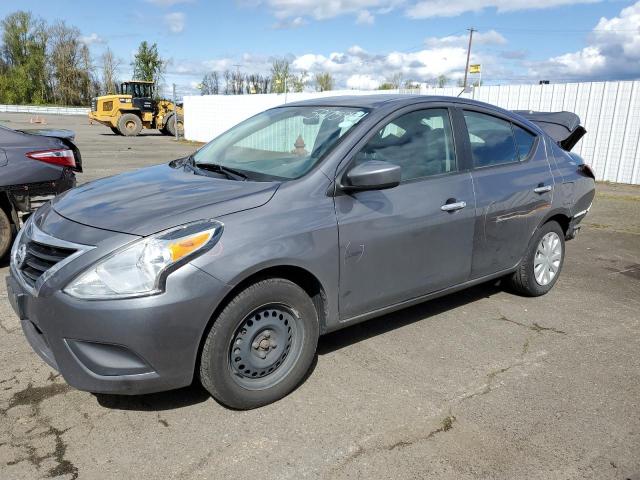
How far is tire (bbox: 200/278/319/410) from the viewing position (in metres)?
2.77

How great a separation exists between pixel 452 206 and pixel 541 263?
5.07ft

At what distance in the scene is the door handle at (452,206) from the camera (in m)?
3.72

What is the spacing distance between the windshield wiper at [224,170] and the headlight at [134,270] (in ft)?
2.86

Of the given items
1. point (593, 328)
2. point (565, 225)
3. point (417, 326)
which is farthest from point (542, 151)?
point (417, 326)

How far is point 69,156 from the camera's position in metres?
5.62

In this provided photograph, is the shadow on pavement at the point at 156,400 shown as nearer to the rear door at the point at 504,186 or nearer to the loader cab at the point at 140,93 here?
the rear door at the point at 504,186

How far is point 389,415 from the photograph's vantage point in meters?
2.99

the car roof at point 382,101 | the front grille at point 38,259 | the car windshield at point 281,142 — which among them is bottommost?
the front grille at point 38,259

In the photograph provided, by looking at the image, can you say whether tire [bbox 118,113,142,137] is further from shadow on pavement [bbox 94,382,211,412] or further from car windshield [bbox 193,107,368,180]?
shadow on pavement [bbox 94,382,211,412]

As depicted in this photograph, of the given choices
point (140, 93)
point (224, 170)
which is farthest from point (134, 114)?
point (224, 170)

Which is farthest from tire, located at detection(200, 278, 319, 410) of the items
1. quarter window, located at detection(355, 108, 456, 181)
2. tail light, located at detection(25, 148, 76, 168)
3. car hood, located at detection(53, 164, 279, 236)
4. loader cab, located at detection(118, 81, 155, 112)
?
loader cab, located at detection(118, 81, 155, 112)

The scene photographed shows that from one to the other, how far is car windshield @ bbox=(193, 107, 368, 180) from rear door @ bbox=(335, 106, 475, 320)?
262mm

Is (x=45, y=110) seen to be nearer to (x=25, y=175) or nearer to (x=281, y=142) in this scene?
(x=25, y=175)

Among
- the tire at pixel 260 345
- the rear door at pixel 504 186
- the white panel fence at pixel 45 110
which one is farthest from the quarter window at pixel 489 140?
the white panel fence at pixel 45 110
